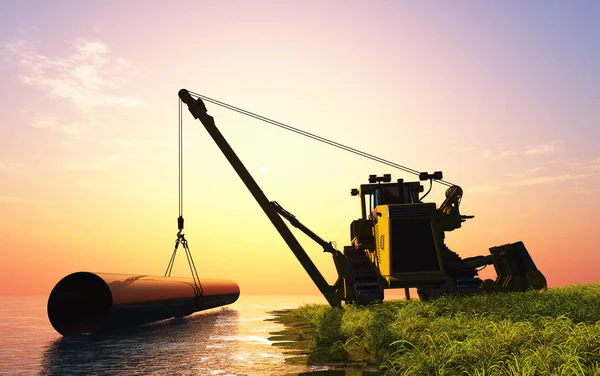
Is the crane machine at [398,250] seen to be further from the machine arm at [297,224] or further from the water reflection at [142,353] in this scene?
the water reflection at [142,353]

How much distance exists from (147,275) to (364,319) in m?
8.53

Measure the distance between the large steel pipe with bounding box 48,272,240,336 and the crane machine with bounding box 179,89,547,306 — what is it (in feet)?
16.3

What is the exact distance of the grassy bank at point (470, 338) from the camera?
690cm

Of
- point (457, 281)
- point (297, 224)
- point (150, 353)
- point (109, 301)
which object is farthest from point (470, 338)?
point (297, 224)

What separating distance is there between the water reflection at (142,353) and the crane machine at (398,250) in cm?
456

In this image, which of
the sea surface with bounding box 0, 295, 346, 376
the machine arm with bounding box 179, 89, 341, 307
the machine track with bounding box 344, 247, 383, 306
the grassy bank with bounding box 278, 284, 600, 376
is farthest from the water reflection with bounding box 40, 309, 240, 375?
the machine arm with bounding box 179, 89, 341, 307

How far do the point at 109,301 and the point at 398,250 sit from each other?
8387mm

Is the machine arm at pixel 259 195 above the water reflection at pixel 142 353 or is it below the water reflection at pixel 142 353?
above

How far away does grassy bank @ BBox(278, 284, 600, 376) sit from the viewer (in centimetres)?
690

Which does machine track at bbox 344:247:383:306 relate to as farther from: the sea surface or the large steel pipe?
the large steel pipe

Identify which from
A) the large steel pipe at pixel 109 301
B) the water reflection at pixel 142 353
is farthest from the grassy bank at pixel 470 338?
the large steel pipe at pixel 109 301

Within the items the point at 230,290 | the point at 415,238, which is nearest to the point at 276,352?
the point at 415,238

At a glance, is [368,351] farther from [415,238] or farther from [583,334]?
[415,238]

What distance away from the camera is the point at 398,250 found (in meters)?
15.6
